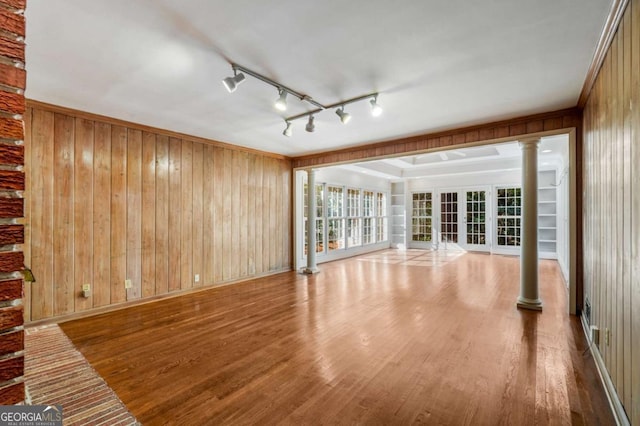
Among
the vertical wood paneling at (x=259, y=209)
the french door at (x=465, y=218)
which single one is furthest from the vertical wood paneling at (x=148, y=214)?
the french door at (x=465, y=218)

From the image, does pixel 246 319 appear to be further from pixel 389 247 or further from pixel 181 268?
pixel 389 247

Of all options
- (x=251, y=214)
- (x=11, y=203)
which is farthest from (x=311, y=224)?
(x=11, y=203)

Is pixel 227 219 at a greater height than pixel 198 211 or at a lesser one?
lesser

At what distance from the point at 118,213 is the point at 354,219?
601 centimetres

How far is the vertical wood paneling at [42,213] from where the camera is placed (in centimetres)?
336

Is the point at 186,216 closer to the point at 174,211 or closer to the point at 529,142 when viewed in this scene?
the point at 174,211

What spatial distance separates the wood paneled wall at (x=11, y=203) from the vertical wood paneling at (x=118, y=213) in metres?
3.66

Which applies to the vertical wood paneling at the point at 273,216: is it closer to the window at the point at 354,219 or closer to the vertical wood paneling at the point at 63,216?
the window at the point at 354,219

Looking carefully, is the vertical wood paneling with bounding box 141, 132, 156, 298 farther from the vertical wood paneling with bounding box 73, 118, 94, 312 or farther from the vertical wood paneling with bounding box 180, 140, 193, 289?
the vertical wood paneling with bounding box 73, 118, 94, 312

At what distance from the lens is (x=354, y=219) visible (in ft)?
28.8

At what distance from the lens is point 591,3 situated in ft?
5.89

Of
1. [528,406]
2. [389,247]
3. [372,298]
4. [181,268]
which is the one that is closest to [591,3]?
[528,406]

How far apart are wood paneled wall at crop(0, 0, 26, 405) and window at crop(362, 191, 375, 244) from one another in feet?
28.3

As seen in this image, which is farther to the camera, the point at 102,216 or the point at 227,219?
the point at 227,219
